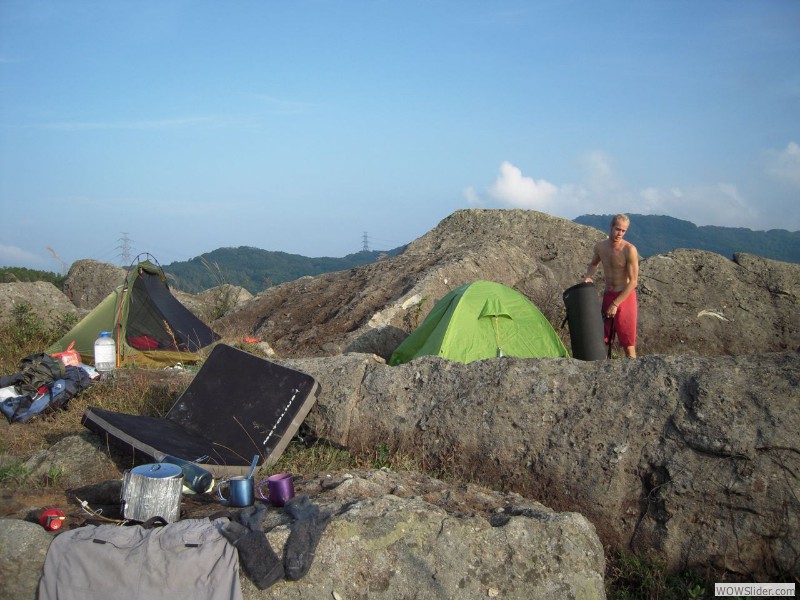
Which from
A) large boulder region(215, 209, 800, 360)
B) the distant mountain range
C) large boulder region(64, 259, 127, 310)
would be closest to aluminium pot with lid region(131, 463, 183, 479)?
large boulder region(215, 209, 800, 360)

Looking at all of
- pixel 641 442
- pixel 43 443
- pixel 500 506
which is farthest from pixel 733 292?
pixel 43 443

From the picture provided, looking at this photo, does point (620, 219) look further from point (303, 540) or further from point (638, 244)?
point (638, 244)

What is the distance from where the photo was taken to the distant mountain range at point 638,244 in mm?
31922

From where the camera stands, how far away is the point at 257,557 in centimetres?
336

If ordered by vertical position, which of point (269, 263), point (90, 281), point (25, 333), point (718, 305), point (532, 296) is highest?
point (269, 263)

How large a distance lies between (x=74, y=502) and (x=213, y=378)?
6.15 ft

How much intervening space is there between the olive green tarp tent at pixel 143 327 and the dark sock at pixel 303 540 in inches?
238

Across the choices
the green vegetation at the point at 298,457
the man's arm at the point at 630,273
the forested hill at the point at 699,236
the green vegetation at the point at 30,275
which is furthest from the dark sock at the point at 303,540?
the forested hill at the point at 699,236

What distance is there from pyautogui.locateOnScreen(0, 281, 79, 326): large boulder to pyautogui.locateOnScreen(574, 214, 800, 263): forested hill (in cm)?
2369

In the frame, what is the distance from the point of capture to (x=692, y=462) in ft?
14.6

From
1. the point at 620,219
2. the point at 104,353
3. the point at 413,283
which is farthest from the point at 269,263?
the point at 620,219

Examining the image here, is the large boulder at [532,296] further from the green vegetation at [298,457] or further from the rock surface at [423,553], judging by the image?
the rock surface at [423,553]

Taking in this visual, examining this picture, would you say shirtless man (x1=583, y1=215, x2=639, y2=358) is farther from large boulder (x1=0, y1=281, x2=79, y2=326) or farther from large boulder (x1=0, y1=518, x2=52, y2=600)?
large boulder (x1=0, y1=281, x2=79, y2=326)

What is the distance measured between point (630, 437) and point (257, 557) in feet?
8.21
